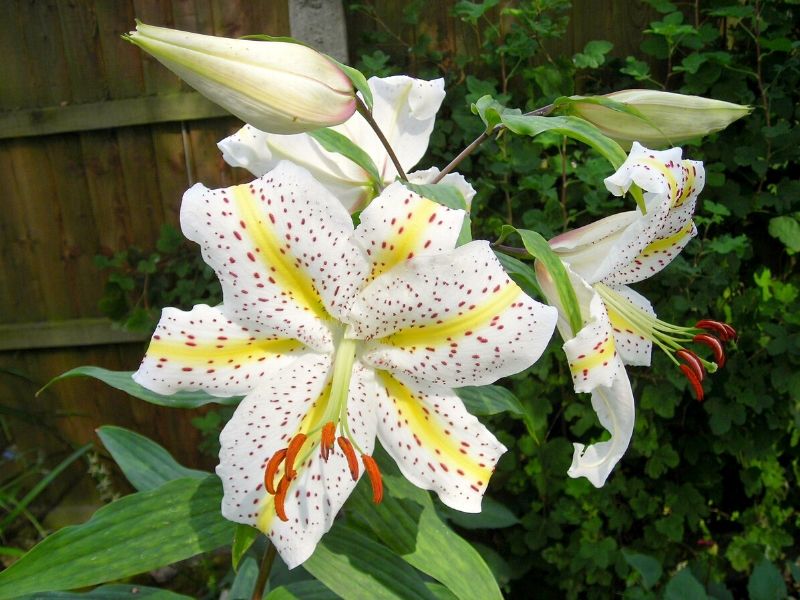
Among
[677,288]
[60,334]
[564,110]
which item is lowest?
[60,334]

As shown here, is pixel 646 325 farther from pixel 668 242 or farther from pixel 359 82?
pixel 359 82

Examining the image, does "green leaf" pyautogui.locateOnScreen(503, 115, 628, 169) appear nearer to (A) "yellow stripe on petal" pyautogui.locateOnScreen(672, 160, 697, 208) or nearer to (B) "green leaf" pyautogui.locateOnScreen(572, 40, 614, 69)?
(A) "yellow stripe on petal" pyautogui.locateOnScreen(672, 160, 697, 208)

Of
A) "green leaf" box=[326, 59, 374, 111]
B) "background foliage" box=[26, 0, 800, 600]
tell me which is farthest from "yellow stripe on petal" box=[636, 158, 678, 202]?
"background foliage" box=[26, 0, 800, 600]

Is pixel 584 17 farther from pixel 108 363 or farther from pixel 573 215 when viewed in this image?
pixel 108 363

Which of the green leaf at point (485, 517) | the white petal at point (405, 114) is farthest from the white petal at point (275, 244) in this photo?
the green leaf at point (485, 517)

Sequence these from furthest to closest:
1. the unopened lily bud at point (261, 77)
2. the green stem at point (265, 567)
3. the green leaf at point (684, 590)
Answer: the green leaf at point (684, 590)
the green stem at point (265, 567)
the unopened lily bud at point (261, 77)

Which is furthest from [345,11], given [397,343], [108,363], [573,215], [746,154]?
[397,343]

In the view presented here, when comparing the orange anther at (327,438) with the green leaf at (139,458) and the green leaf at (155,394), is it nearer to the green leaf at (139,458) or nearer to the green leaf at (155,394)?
the green leaf at (155,394)
